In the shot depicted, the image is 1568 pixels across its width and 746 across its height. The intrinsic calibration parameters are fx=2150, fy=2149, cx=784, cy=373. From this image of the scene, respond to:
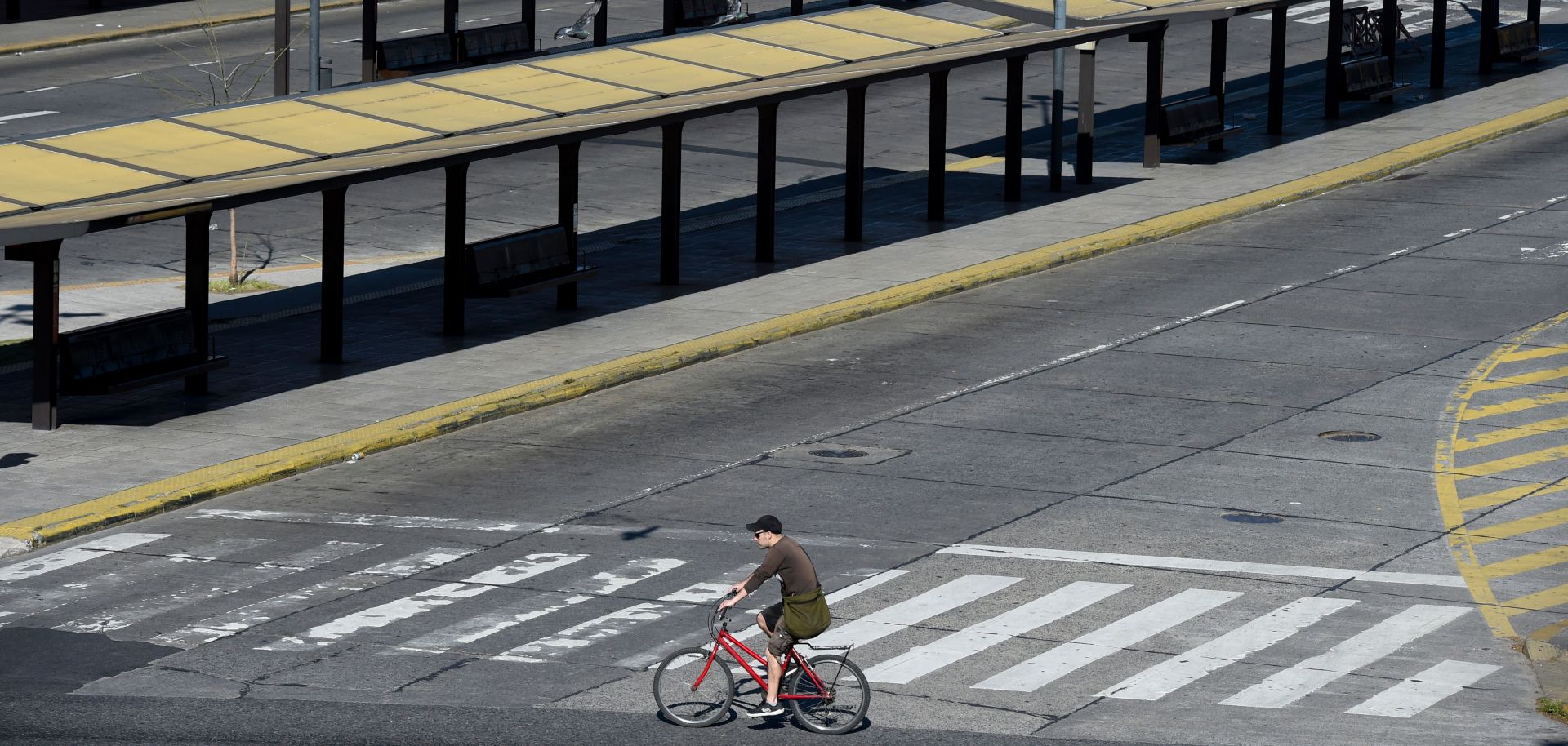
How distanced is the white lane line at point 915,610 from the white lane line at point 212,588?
4.86 meters

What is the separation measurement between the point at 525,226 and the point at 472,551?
17.9 m

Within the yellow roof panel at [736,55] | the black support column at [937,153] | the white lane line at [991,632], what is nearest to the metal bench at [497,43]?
the yellow roof panel at [736,55]

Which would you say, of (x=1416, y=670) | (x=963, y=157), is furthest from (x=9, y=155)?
(x=963, y=157)

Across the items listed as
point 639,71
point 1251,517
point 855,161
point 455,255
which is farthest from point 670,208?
point 1251,517

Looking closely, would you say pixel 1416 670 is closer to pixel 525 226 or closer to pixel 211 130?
pixel 211 130

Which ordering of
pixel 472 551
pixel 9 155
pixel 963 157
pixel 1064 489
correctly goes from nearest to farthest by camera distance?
pixel 472 551, pixel 1064 489, pixel 9 155, pixel 963 157

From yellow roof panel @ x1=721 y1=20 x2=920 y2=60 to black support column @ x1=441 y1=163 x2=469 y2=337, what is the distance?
324 inches

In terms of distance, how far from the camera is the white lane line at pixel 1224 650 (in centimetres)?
1598

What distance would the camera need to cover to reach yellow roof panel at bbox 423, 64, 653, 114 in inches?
1181

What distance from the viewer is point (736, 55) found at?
111ft

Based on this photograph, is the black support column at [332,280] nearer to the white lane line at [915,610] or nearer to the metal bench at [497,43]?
the white lane line at [915,610]

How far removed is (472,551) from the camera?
19328 mm

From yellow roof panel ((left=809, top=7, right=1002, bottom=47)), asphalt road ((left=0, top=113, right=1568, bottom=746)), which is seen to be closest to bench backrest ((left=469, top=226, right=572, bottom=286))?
asphalt road ((left=0, top=113, right=1568, bottom=746))

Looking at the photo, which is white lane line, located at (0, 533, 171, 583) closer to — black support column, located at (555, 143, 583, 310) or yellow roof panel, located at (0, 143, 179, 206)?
yellow roof panel, located at (0, 143, 179, 206)
